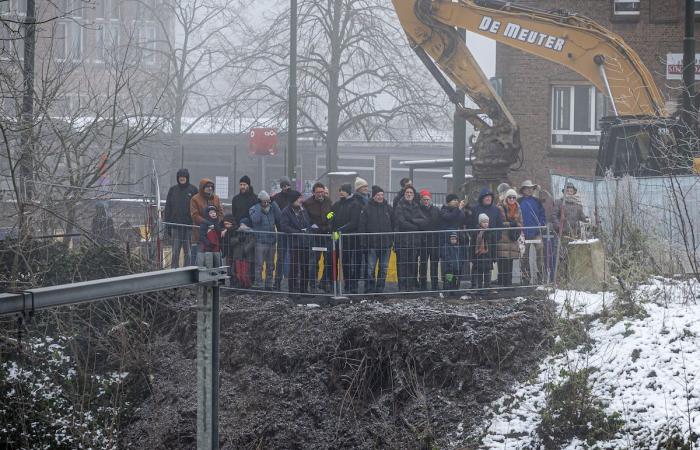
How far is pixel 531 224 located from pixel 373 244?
2767 mm

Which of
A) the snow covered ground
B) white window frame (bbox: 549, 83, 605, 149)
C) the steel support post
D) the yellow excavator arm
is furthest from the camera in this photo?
white window frame (bbox: 549, 83, 605, 149)

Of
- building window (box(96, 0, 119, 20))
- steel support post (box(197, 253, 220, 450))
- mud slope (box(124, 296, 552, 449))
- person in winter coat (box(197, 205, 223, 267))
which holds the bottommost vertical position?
mud slope (box(124, 296, 552, 449))

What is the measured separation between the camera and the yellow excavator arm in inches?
713

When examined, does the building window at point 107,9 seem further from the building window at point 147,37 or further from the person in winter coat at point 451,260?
the person in winter coat at point 451,260

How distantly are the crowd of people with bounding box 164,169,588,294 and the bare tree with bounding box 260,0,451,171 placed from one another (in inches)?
729

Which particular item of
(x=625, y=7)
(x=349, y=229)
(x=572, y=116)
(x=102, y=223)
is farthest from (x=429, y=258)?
(x=625, y=7)

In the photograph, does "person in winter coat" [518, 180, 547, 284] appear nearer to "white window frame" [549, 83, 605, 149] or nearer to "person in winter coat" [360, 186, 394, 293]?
"person in winter coat" [360, 186, 394, 293]

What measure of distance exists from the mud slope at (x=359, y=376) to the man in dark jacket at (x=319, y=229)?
62cm

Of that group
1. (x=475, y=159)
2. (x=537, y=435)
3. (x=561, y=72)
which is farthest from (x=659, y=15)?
(x=537, y=435)

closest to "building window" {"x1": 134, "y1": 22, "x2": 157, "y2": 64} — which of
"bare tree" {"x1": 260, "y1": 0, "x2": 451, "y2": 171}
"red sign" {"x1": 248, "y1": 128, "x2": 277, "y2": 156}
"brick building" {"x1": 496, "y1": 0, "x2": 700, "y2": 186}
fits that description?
"bare tree" {"x1": 260, "y1": 0, "x2": 451, "y2": 171}

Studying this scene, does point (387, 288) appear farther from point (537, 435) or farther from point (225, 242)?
point (537, 435)

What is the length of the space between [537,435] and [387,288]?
3589 mm

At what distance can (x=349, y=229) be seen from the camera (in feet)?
46.9

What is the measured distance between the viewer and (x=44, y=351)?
13.8 meters
